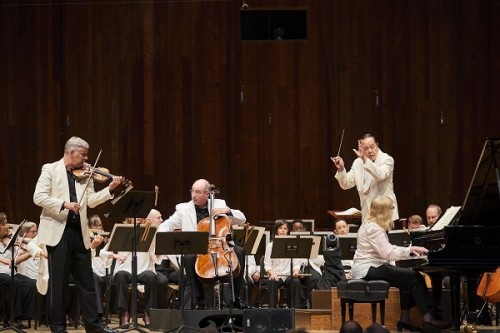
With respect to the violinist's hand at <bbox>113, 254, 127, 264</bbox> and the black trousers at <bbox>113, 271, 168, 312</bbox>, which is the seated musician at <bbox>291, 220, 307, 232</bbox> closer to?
the black trousers at <bbox>113, 271, 168, 312</bbox>

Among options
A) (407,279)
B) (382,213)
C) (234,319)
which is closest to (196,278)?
(234,319)

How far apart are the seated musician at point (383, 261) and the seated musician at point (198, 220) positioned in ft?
3.45

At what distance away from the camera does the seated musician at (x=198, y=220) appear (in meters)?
8.23

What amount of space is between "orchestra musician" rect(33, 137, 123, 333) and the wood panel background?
5932 millimetres

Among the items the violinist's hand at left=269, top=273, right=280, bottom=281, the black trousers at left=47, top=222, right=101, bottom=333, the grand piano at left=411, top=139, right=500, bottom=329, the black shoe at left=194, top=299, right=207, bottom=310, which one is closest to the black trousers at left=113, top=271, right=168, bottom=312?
the violinist's hand at left=269, top=273, right=280, bottom=281

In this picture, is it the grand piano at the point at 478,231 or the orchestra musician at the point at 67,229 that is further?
the orchestra musician at the point at 67,229

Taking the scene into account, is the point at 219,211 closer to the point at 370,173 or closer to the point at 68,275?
the point at 68,275

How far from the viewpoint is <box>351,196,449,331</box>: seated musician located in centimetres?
802

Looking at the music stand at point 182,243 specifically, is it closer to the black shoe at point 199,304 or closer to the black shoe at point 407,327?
the black shoe at point 199,304

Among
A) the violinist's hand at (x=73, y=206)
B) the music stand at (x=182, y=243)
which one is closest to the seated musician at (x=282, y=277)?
the music stand at (x=182, y=243)

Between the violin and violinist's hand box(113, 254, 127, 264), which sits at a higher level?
the violin

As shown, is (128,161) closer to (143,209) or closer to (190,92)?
(190,92)

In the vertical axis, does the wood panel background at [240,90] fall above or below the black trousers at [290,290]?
above

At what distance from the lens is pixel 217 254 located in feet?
26.3
